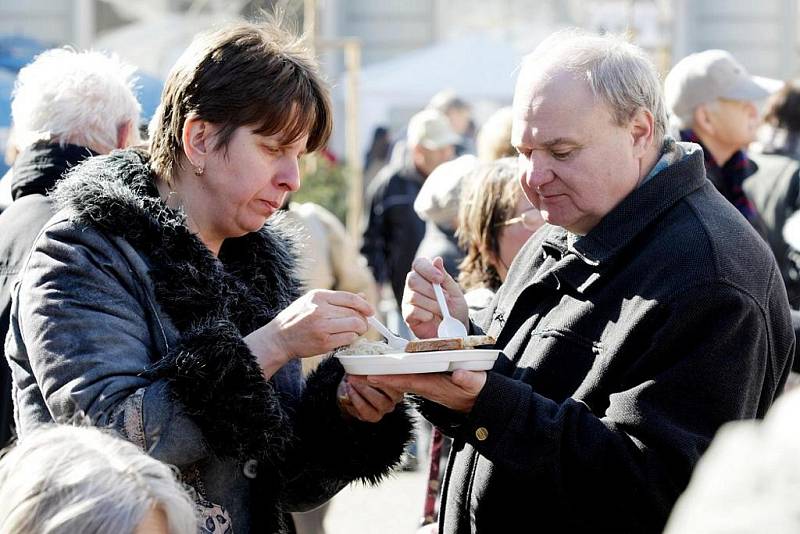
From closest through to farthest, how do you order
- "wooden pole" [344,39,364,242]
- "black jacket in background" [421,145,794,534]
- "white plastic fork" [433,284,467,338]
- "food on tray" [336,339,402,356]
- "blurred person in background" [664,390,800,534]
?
"blurred person in background" [664,390,800,534] → "black jacket in background" [421,145,794,534] → "food on tray" [336,339,402,356] → "white plastic fork" [433,284,467,338] → "wooden pole" [344,39,364,242]

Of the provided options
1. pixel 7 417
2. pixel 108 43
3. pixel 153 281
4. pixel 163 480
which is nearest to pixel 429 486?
pixel 7 417

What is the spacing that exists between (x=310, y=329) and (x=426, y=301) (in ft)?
1.58

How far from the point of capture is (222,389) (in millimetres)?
2176

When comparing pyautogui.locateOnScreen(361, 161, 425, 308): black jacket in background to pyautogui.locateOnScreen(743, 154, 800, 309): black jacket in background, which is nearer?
pyautogui.locateOnScreen(743, 154, 800, 309): black jacket in background

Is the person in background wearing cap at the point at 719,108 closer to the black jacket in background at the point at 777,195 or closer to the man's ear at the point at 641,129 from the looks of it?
the black jacket in background at the point at 777,195

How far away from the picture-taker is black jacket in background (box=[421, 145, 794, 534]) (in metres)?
2.12

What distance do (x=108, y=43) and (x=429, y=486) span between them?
52.7 feet

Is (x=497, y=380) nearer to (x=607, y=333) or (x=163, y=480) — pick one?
(x=607, y=333)

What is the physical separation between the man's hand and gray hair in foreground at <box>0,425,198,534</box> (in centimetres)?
56

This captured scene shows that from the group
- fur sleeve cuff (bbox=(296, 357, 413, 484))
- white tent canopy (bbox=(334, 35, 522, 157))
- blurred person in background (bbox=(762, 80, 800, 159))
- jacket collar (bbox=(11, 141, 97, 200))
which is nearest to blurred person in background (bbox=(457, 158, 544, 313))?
fur sleeve cuff (bbox=(296, 357, 413, 484))

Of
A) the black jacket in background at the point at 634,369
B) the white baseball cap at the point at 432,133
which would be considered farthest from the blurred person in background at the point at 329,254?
the black jacket in background at the point at 634,369

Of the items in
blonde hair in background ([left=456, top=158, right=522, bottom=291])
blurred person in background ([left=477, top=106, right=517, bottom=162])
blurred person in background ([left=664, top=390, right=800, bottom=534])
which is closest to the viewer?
blurred person in background ([left=664, top=390, right=800, bottom=534])

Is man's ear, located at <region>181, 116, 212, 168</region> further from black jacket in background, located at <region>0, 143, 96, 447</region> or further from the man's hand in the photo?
black jacket in background, located at <region>0, 143, 96, 447</region>

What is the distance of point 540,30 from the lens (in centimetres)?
1585
